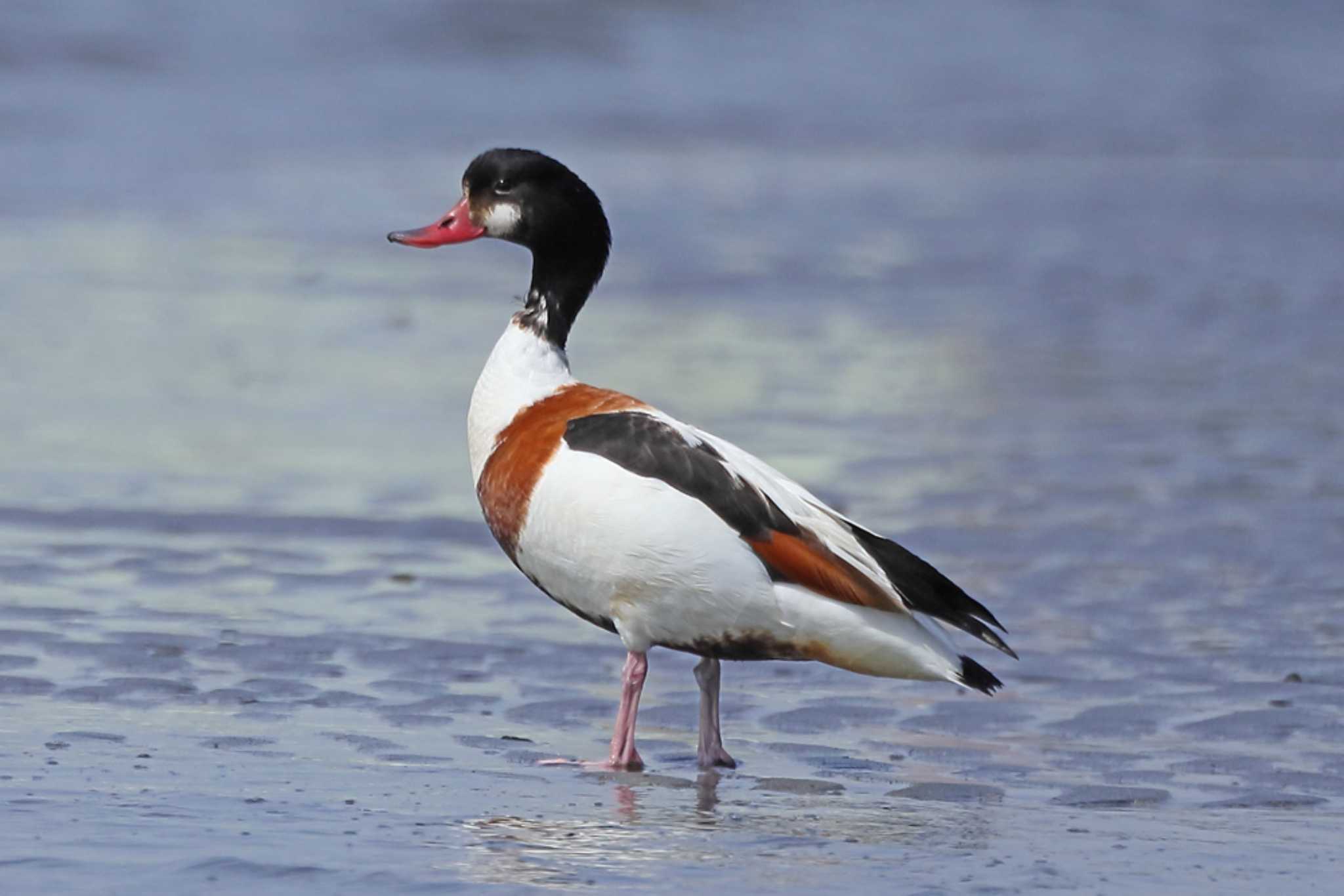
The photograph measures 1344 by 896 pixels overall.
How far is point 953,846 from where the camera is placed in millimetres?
4598

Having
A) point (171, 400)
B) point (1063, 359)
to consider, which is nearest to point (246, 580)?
point (171, 400)

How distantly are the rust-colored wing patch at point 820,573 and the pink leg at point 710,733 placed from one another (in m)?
0.34

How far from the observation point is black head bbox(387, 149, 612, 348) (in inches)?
A: 250

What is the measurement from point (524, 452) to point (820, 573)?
0.81 meters

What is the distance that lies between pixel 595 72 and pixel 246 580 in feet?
53.9

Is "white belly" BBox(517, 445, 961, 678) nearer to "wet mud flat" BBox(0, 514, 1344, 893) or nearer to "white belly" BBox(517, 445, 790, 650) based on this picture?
"white belly" BBox(517, 445, 790, 650)

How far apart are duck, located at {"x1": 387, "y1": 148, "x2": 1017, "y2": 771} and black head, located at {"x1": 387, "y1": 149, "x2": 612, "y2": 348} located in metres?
0.60

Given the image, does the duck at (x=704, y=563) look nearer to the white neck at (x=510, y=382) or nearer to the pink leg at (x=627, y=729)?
the pink leg at (x=627, y=729)

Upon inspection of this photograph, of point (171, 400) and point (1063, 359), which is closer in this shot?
point (171, 400)

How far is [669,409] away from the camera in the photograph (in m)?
10.0

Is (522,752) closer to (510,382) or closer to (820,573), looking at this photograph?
(820,573)

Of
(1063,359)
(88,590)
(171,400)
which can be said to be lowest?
(88,590)

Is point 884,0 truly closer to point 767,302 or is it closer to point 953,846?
point 767,302

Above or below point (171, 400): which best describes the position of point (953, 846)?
below
